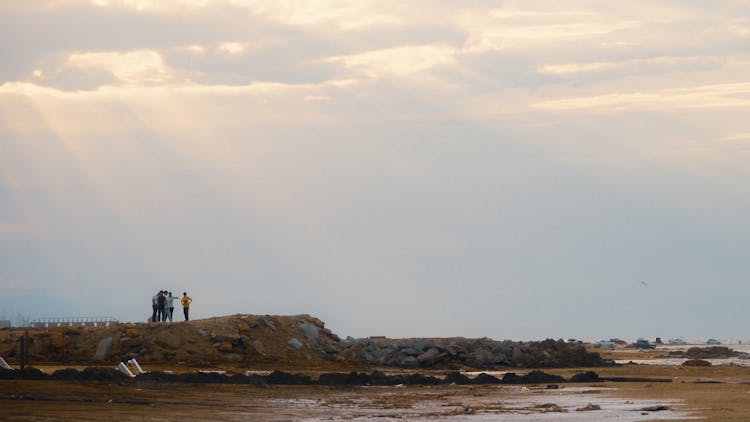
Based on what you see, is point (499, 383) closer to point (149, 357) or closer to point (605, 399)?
point (605, 399)

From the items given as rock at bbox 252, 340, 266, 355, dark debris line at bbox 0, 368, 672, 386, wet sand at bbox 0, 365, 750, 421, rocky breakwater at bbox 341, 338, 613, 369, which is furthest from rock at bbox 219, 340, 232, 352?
wet sand at bbox 0, 365, 750, 421

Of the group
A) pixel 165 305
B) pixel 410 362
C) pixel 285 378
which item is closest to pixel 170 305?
pixel 165 305

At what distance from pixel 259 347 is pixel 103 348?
6.09 metres

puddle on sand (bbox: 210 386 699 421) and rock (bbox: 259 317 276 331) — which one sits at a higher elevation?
rock (bbox: 259 317 276 331)

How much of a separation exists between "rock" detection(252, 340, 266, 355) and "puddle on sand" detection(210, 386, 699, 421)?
13.6 metres

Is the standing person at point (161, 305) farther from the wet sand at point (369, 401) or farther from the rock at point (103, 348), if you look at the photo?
the wet sand at point (369, 401)

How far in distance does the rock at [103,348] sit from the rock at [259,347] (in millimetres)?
5656

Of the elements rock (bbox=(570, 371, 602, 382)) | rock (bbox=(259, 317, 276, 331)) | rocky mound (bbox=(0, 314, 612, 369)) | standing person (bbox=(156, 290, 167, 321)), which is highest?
standing person (bbox=(156, 290, 167, 321))

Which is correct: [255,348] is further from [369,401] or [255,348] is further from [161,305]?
[369,401]

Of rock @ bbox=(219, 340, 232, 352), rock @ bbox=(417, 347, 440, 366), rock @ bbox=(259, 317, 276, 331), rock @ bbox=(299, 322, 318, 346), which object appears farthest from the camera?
rock @ bbox=(299, 322, 318, 346)

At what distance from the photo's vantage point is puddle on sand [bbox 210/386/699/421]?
21562 mm

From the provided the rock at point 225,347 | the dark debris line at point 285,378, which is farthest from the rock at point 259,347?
the dark debris line at point 285,378

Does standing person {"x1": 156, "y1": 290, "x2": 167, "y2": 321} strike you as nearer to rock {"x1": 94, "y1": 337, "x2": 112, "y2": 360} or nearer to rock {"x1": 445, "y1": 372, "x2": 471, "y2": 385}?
rock {"x1": 94, "y1": 337, "x2": 112, "y2": 360}

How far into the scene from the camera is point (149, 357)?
41.1 metres
